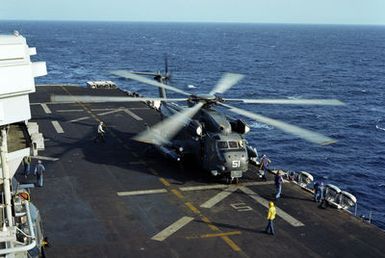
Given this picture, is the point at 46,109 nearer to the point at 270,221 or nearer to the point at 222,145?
the point at 222,145

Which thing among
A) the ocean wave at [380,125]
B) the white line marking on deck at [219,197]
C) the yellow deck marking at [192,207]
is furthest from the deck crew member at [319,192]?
the ocean wave at [380,125]

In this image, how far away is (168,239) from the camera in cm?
2088

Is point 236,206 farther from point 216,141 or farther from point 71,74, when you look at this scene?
point 71,74

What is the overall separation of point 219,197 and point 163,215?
13.1 feet

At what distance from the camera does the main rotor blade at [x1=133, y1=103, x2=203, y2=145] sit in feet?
94.9

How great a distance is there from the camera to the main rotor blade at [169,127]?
94.9 ft

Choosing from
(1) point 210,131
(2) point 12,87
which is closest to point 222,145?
(1) point 210,131

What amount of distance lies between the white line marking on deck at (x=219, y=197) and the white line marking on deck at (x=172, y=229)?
78.0 inches

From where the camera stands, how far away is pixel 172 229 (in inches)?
862

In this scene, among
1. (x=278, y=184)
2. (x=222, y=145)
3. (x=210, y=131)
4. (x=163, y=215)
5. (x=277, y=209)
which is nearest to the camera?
(x=163, y=215)

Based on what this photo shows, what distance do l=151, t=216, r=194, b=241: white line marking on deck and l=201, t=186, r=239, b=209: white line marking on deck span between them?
78.0 inches

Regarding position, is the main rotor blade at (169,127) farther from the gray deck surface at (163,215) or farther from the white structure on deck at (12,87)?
the white structure on deck at (12,87)

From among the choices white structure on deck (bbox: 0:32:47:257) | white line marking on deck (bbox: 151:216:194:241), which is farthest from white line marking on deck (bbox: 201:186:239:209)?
white structure on deck (bbox: 0:32:47:257)

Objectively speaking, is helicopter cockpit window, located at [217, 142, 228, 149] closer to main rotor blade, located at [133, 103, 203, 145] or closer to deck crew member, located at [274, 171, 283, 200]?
main rotor blade, located at [133, 103, 203, 145]
